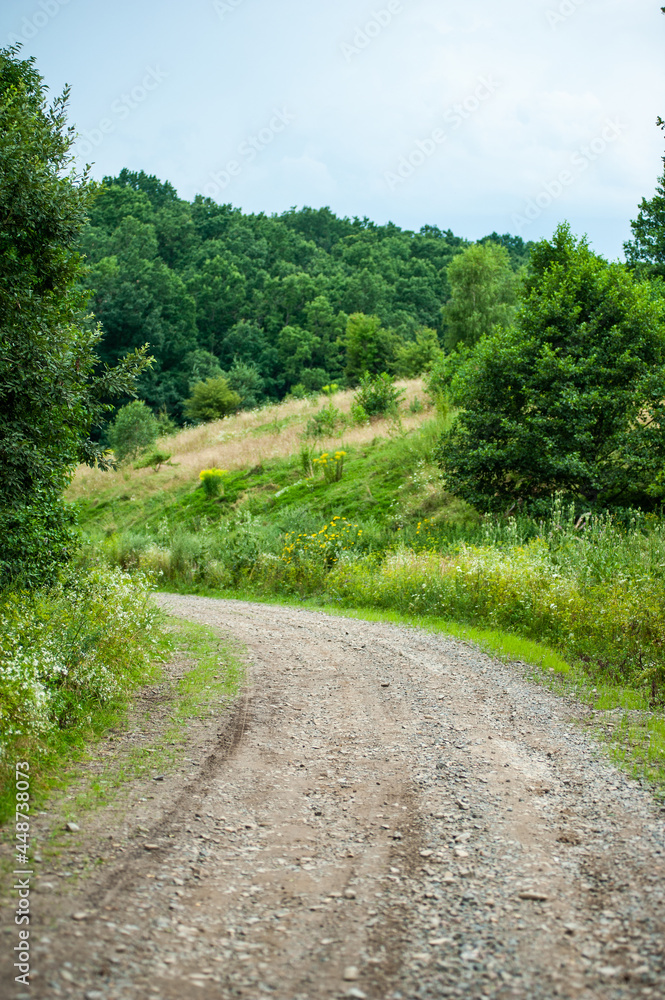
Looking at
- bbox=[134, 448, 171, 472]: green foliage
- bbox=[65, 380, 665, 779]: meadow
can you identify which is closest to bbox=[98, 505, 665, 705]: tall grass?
bbox=[65, 380, 665, 779]: meadow

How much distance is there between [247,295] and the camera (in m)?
83.2

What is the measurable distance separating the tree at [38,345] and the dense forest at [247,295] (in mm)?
46173

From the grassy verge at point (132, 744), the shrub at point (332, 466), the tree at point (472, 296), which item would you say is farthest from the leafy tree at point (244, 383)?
the grassy verge at point (132, 744)

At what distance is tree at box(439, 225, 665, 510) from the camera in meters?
14.0

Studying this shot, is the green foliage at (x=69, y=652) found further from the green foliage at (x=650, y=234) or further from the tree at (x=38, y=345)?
the green foliage at (x=650, y=234)

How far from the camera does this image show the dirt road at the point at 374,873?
2.83 metres

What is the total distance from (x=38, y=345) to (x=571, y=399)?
1097cm

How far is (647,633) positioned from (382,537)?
912 centimetres

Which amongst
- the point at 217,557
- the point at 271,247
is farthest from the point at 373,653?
the point at 271,247

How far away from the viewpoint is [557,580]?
10.0 meters

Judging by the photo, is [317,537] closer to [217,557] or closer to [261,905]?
[217,557]

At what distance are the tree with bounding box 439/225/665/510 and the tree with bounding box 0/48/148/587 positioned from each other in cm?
958

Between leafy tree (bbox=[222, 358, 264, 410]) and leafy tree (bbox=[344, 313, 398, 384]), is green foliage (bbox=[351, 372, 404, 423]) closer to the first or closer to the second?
leafy tree (bbox=[344, 313, 398, 384])

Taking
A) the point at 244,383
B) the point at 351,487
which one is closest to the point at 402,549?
the point at 351,487
